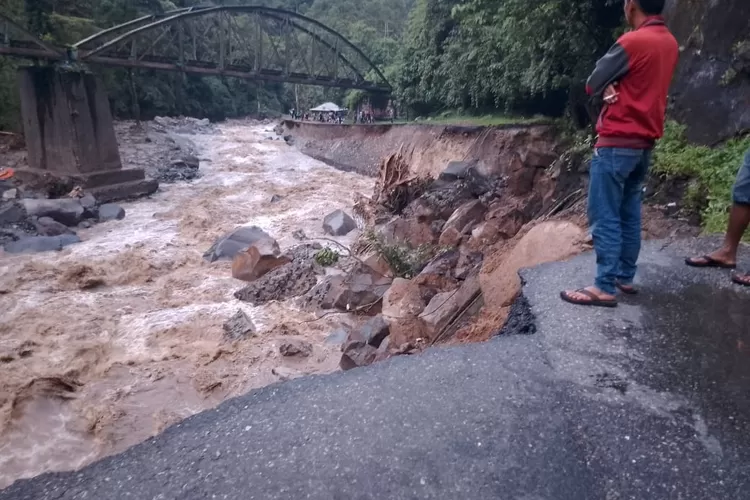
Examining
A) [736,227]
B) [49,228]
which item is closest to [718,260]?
[736,227]

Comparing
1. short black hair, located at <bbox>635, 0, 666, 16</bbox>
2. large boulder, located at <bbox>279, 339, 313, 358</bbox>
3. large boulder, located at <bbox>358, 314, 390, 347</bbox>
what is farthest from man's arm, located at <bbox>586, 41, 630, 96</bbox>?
large boulder, located at <bbox>279, 339, 313, 358</bbox>

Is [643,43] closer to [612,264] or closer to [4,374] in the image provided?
[612,264]

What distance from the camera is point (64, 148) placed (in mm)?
17656

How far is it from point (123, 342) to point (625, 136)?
6.72 meters

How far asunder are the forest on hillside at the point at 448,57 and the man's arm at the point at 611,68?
6.52m

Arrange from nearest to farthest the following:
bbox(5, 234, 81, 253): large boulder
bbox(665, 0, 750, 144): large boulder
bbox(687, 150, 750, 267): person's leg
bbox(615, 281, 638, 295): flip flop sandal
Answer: bbox(615, 281, 638, 295): flip flop sandal < bbox(687, 150, 750, 267): person's leg < bbox(665, 0, 750, 144): large boulder < bbox(5, 234, 81, 253): large boulder

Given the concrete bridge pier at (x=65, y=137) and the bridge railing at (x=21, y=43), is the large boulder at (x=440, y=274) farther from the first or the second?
the bridge railing at (x=21, y=43)

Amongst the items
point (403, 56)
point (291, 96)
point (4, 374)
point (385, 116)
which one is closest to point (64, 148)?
point (4, 374)

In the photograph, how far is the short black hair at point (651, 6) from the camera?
11.2 ft

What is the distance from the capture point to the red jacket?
Answer: 3377 millimetres

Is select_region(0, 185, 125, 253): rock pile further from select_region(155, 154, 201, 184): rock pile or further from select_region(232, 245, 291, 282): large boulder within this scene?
select_region(155, 154, 201, 184): rock pile

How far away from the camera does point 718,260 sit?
170 inches

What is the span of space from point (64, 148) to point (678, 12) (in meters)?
17.3

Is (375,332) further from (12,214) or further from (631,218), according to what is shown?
(12,214)
